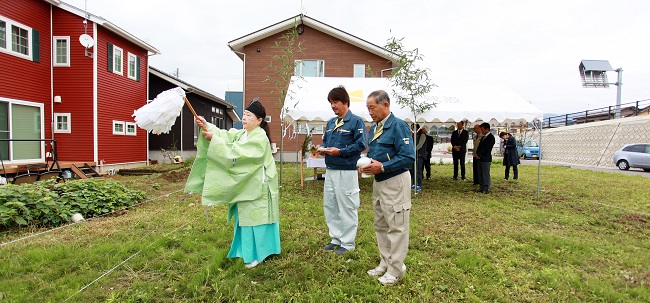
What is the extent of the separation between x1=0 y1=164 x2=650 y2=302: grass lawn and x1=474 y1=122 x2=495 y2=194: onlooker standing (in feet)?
6.51

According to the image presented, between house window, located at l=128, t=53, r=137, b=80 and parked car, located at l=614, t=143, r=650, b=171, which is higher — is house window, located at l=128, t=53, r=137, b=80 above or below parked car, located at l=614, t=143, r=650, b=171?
above

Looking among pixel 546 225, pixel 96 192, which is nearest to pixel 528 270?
pixel 546 225

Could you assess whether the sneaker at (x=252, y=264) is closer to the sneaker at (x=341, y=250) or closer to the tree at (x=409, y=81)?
the sneaker at (x=341, y=250)

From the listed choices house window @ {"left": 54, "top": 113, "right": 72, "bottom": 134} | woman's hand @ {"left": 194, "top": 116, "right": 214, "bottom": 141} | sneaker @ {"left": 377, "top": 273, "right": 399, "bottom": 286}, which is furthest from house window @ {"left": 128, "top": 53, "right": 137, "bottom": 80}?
sneaker @ {"left": 377, "top": 273, "right": 399, "bottom": 286}

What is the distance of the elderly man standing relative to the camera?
265 centimetres

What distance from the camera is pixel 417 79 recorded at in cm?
696

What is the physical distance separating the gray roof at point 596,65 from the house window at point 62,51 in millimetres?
35091

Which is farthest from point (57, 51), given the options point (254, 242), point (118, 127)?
point (254, 242)

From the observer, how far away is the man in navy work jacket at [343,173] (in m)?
3.34

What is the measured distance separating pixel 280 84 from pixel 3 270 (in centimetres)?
487

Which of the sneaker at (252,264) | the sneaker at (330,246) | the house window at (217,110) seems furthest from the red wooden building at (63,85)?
the sneaker at (330,246)

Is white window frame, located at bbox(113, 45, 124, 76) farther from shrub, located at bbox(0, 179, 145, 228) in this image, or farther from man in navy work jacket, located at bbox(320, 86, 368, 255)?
man in navy work jacket, located at bbox(320, 86, 368, 255)

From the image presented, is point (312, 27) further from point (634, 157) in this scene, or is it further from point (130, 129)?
point (634, 157)

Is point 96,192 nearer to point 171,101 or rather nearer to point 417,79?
point 171,101
